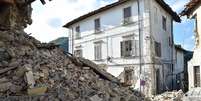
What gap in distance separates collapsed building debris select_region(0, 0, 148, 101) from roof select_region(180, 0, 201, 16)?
34.5ft

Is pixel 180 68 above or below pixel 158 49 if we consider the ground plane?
below

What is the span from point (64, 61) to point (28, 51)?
100 cm

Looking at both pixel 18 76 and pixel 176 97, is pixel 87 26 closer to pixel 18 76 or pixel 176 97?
pixel 176 97

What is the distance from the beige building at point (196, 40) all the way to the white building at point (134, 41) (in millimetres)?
3569

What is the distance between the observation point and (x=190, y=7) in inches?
760

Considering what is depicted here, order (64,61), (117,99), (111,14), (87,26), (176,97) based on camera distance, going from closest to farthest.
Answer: (117,99) < (64,61) < (176,97) < (111,14) < (87,26)

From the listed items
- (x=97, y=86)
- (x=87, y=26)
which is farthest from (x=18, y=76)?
(x=87, y=26)

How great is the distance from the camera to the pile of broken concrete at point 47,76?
25.1ft

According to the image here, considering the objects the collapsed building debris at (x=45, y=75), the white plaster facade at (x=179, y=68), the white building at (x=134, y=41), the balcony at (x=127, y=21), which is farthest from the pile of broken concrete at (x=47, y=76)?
the white plaster facade at (x=179, y=68)

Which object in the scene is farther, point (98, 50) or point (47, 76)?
point (98, 50)

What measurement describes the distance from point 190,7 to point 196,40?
69.8 inches

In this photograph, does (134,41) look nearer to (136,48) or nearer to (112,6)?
(136,48)

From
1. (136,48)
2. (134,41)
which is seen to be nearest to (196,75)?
(136,48)

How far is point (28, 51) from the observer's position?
927cm
